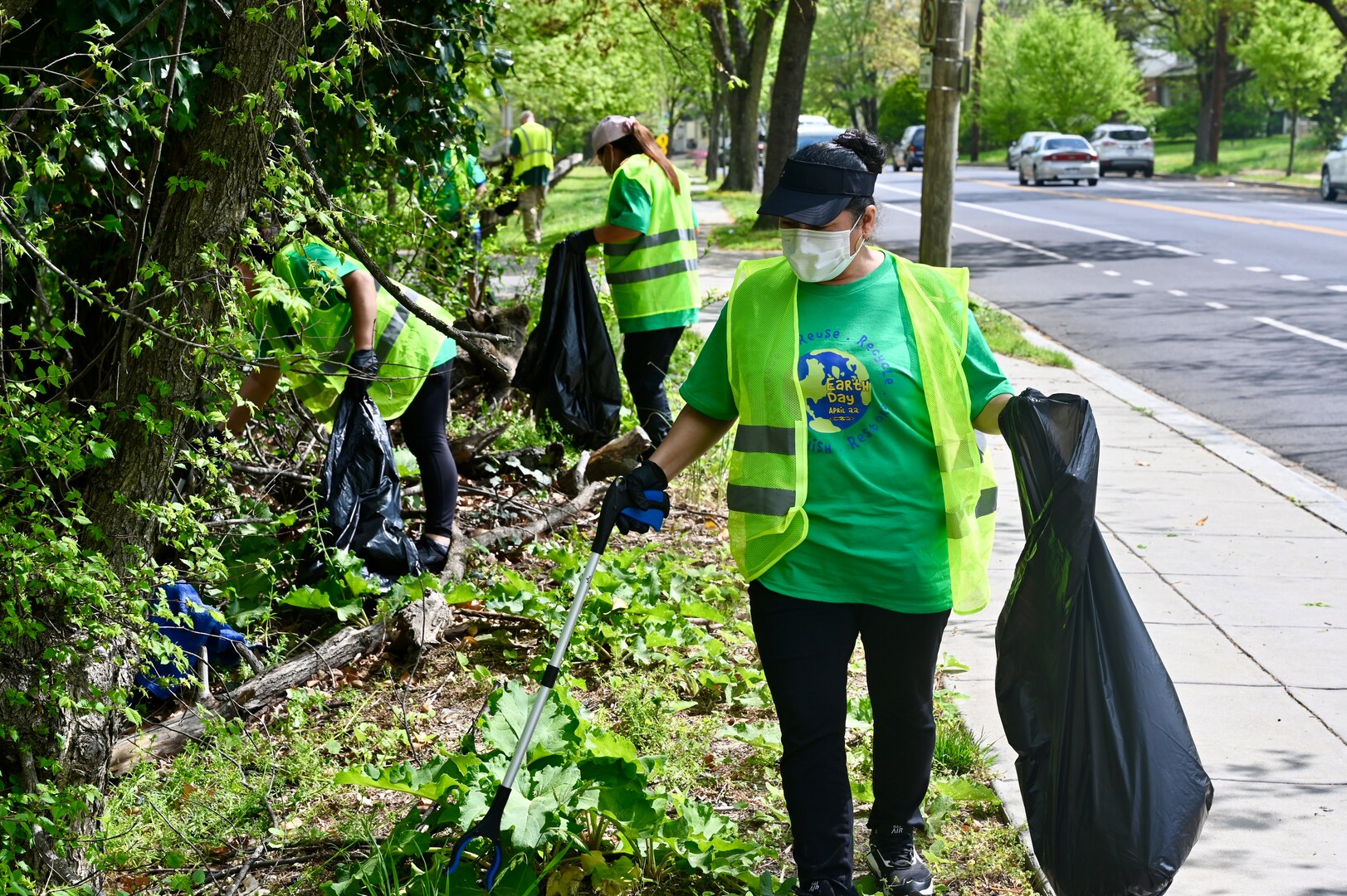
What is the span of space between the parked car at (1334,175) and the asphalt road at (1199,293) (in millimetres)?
663

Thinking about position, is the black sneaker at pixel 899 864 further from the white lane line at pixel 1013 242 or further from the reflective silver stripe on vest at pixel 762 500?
the white lane line at pixel 1013 242

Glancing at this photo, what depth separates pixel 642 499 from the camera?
3189 mm

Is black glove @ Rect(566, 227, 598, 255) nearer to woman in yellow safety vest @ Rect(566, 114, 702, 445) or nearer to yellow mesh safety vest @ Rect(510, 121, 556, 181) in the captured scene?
woman in yellow safety vest @ Rect(566, 114, 702, 445)

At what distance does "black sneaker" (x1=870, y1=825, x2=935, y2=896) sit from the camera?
129 inches

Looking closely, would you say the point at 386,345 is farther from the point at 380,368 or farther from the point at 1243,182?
the point at 1243,182

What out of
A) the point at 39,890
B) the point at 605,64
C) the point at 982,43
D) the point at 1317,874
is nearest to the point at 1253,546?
the point at 1317,874

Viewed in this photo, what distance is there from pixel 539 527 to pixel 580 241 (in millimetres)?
1487

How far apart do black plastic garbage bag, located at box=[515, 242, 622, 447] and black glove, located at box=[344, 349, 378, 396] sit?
6.00ft

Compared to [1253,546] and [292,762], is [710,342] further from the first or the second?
[1253,546]

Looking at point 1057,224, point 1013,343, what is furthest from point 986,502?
point 1057,224

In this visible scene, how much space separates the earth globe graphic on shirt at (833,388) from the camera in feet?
10.0

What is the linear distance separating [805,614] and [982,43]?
72522 millimetres

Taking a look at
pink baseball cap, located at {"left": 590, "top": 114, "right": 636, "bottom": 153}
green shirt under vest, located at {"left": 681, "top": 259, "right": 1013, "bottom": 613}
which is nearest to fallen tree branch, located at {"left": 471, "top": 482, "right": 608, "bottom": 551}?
pink baseball cap, located at {"left": 590, "top": 114, "right": 636, "bottom": 153}

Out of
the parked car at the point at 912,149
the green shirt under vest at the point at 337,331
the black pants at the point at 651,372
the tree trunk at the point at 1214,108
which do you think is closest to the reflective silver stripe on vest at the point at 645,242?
the black pants at the point at 651,372
